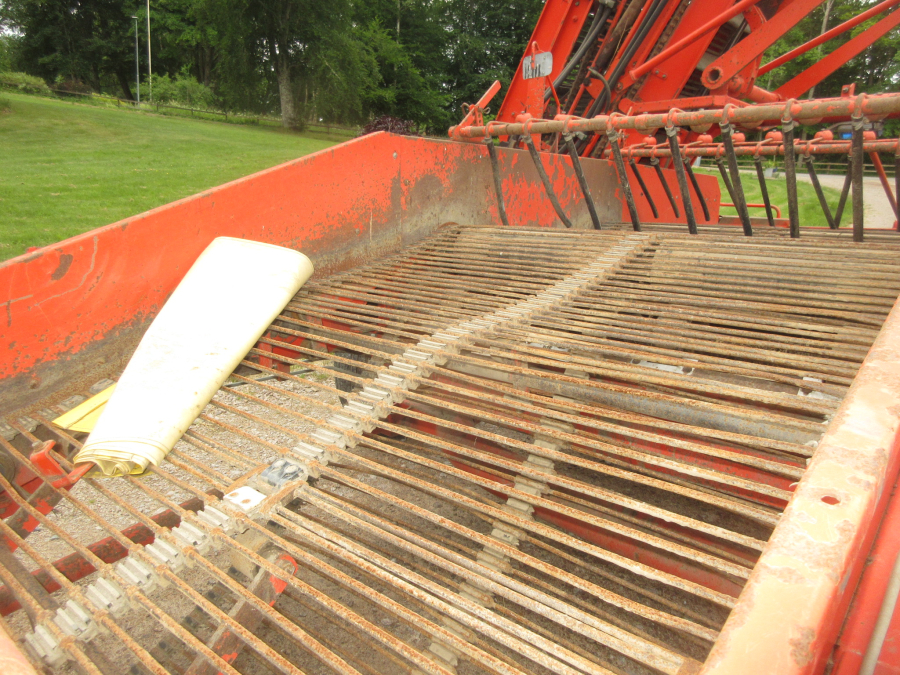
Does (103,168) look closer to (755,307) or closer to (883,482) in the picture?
(755,307)

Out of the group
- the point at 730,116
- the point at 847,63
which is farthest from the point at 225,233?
the point at 847,63

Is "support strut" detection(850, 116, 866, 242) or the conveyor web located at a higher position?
"support strut" detection(850, 116, 866, 242)

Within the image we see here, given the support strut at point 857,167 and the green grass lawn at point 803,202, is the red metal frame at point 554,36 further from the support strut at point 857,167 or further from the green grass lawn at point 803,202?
the green grass lawn at point 803,202

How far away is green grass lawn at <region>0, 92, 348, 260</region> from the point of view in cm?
641

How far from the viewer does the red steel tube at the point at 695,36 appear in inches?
150

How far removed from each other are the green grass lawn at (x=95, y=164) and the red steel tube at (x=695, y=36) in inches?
221

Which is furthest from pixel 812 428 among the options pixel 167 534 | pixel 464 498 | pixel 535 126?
pixel 535 126

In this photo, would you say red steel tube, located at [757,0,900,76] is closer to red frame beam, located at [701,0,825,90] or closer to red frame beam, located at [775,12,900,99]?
red frame beam, located at [775,12,900,99]

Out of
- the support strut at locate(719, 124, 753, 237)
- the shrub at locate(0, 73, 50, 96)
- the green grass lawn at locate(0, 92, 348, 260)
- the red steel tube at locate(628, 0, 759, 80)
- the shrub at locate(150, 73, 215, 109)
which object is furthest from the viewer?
the shrub at locate(150, 73, 215, 109)

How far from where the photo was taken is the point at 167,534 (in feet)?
3.96

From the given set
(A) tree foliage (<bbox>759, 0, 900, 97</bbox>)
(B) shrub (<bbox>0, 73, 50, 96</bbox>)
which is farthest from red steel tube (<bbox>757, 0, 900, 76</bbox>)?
(A) tree foliage (<bbox>759, 0, 900, 97</bbox>)

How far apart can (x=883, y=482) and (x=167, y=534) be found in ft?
4.44

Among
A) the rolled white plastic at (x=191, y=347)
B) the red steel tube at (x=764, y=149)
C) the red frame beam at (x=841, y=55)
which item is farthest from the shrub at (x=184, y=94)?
the rolled white plastic at (x=191, y=347)

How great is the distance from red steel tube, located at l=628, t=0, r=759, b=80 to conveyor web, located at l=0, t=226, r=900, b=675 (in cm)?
214
